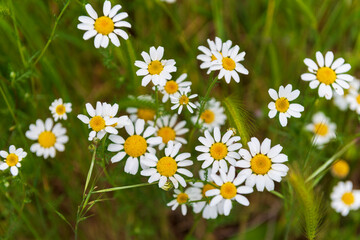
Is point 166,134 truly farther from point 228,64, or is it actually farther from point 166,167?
point 228,64

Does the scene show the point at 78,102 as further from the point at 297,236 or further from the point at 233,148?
the point at 297,236

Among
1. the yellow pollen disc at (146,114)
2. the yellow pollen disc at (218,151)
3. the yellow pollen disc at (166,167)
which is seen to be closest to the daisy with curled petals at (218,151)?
the yellow pollen disc at (218,151)

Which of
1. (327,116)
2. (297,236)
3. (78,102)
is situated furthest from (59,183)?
(327,116)

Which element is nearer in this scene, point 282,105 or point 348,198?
point 282,105

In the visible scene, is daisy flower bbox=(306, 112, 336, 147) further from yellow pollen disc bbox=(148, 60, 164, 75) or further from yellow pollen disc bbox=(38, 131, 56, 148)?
yellow pollen disc bbox=(38, 131, 56, 148)

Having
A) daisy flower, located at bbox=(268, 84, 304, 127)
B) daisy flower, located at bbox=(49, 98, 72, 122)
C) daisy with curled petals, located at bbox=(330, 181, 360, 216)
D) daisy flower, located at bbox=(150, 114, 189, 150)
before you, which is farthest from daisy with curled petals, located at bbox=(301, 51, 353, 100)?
daisy flower, located at bbox=(49, 98, 72, 122)

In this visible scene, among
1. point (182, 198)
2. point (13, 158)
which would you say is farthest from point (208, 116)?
point (13, 158)
